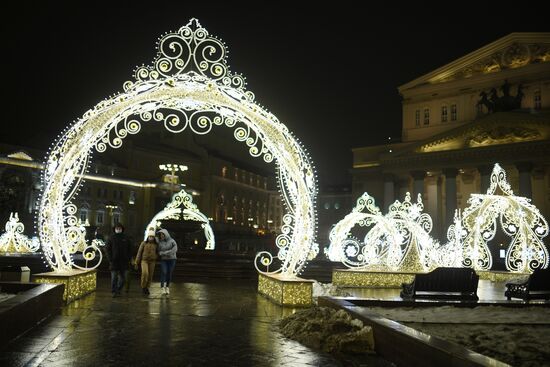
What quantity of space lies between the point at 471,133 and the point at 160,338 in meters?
37.3

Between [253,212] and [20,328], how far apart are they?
84.1 meters

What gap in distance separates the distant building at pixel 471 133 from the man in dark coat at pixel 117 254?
3165 centimetres

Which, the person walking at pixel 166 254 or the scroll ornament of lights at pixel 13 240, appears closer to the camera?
the person walking at pixel 166 254

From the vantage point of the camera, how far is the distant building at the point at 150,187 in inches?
2104

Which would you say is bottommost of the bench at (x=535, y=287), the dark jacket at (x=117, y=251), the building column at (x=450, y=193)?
the bench at (x=535, y=287)

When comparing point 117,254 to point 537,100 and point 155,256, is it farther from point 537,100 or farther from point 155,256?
point 537,100

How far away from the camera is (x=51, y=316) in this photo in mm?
9242

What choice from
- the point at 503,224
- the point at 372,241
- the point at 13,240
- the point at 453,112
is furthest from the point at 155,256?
the point at 453,112

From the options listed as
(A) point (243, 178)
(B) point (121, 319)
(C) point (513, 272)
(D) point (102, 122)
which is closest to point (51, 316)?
(B) point (121, 319)

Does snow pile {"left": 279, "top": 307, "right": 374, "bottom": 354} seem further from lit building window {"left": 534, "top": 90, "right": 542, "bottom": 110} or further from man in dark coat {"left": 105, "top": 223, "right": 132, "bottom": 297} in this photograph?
lit building window {"left": 534, "top": 90, "right": 542, "bottom": 110}

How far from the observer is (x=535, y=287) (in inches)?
536

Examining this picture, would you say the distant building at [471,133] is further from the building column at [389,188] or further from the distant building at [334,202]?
the distant building at [334,202]

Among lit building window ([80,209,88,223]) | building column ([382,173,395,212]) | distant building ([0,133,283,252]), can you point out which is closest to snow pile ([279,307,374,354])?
distant building ([0,133,283,252])

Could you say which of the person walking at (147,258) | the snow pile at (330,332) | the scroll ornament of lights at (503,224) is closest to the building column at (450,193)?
the scroll ornament of lights at (503,224)
